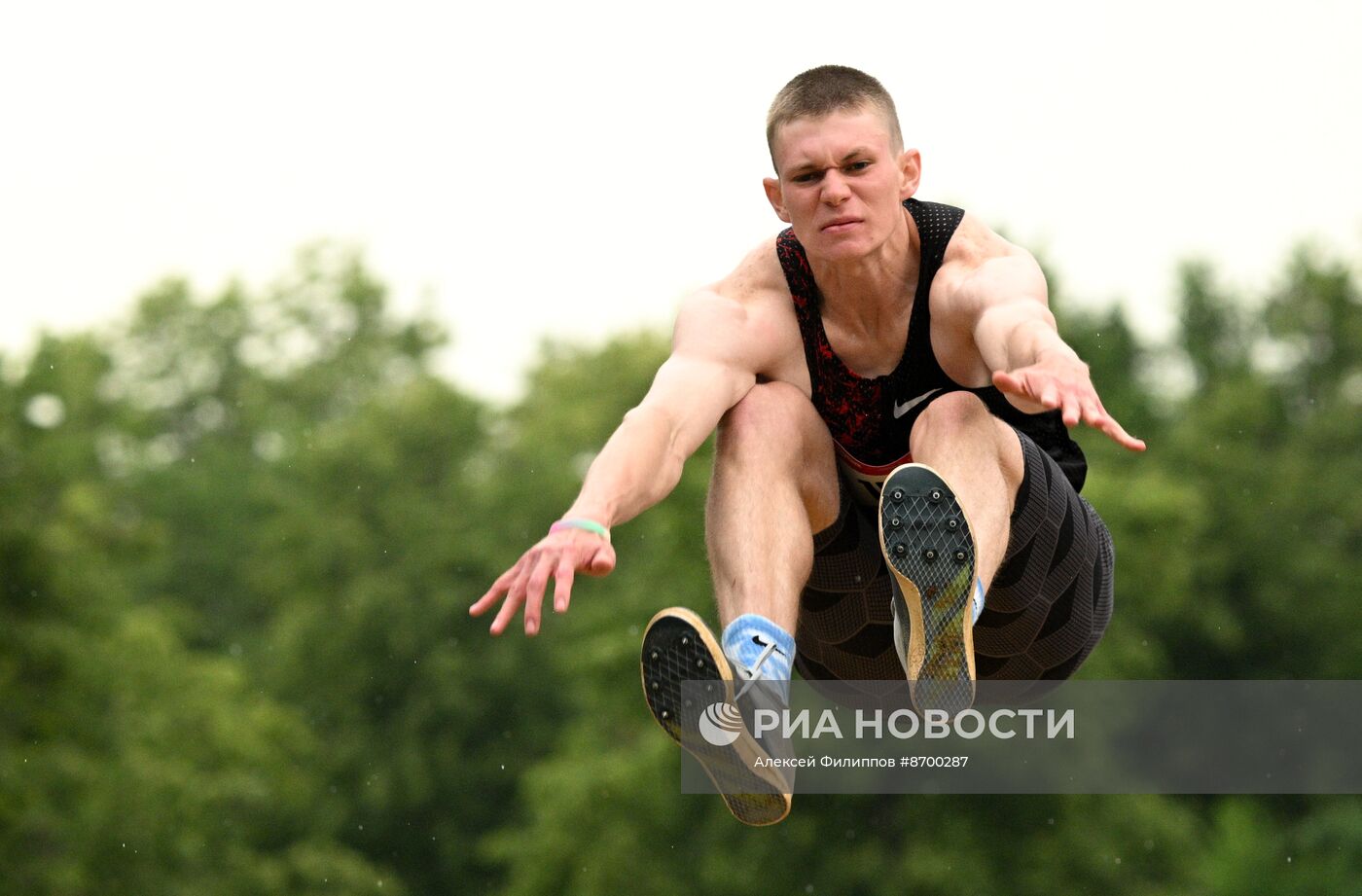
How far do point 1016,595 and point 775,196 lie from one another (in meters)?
1.39

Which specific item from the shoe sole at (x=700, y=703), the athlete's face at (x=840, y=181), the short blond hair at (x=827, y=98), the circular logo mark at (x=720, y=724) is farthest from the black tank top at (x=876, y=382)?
the circular logo mark at (x=720, y=724)

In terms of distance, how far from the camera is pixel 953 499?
5242 mm

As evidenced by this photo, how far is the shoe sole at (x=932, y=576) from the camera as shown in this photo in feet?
17.2

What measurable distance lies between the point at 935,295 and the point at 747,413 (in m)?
0.69

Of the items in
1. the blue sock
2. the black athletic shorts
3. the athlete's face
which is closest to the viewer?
the blue sock

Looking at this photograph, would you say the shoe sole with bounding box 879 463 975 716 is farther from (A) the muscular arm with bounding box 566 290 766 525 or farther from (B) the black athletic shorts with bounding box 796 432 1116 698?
(B) the black athletic shorts with bounding box 796 432 1116 698

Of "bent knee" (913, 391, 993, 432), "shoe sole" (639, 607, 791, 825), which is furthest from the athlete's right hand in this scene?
"bent knee" (913, 391, 993, 432)

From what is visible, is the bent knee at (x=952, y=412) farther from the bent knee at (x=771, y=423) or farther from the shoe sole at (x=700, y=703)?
the shoe sole at (x=700, y=703)

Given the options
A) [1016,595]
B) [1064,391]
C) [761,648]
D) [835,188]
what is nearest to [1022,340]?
[1064,391]

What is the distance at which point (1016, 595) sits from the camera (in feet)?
20.4

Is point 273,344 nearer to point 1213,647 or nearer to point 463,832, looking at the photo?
point 463,832

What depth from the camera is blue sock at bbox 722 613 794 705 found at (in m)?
5.34

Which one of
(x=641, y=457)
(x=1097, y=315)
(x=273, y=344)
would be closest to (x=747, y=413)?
(x=641, y=457)

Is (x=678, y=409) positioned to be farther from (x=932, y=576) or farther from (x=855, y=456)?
(x=932, y=576)
